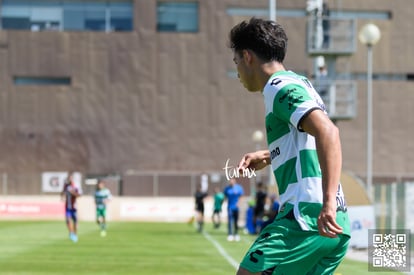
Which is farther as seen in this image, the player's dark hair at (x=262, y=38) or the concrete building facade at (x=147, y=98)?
the concrete building facade at (x=147, y=98)

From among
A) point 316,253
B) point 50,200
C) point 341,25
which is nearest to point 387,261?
point 316,253

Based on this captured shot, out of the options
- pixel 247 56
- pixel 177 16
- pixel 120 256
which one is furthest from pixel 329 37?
pixel 247 56

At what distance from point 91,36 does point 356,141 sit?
741 inches

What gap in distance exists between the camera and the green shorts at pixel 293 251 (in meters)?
4.73

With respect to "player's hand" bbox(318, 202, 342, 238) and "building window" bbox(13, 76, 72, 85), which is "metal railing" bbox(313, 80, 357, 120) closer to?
"building window" bbox(13, 76, 72, 85)

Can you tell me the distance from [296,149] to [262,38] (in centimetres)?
64

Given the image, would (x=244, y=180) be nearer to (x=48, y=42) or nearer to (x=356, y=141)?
(x=356, y=141)

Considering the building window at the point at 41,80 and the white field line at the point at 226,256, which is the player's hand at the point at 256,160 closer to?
the white field line at the point at 226,256

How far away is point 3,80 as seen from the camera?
56.8m

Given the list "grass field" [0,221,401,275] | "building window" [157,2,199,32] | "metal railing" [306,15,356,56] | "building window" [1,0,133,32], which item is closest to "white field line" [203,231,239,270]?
"grass field" [0,221,401,275]

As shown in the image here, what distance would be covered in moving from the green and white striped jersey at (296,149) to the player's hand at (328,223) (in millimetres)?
194

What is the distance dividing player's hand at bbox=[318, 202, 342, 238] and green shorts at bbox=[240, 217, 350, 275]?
7.0 inches

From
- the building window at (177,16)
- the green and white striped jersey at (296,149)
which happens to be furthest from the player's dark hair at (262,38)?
the building window at (177,16)

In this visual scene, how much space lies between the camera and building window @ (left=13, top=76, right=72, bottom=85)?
57.4m
